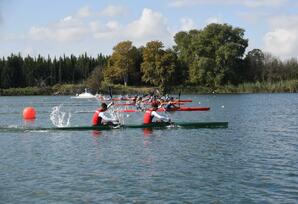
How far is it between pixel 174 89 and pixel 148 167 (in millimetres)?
98962

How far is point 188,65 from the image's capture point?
121 metres

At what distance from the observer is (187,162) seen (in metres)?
21.3

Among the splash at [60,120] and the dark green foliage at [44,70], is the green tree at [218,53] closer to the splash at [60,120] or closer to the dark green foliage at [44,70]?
the dark green foliage at [44,70]

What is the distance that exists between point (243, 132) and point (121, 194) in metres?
18.2

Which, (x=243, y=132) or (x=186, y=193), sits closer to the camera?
(x=186, y=193)

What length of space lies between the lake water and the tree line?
82.5 m

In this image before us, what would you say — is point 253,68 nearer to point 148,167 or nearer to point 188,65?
point 188,65

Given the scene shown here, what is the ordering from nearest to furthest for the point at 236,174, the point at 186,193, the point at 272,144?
the point at 186,193, the point at 236,174, the point at 272,144

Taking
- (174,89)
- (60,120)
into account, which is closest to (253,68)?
(174,89)

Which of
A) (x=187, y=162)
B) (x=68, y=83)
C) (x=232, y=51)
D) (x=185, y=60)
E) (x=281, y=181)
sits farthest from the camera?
(x=68, y=83)

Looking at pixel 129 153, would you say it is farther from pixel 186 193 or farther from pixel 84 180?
pixel 186 193

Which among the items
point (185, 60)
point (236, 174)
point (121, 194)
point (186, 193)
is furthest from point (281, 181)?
point (185, 60)

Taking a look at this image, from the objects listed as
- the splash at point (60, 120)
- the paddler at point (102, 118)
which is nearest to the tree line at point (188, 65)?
the splash at point (60, 120)

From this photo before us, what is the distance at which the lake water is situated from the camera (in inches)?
631
